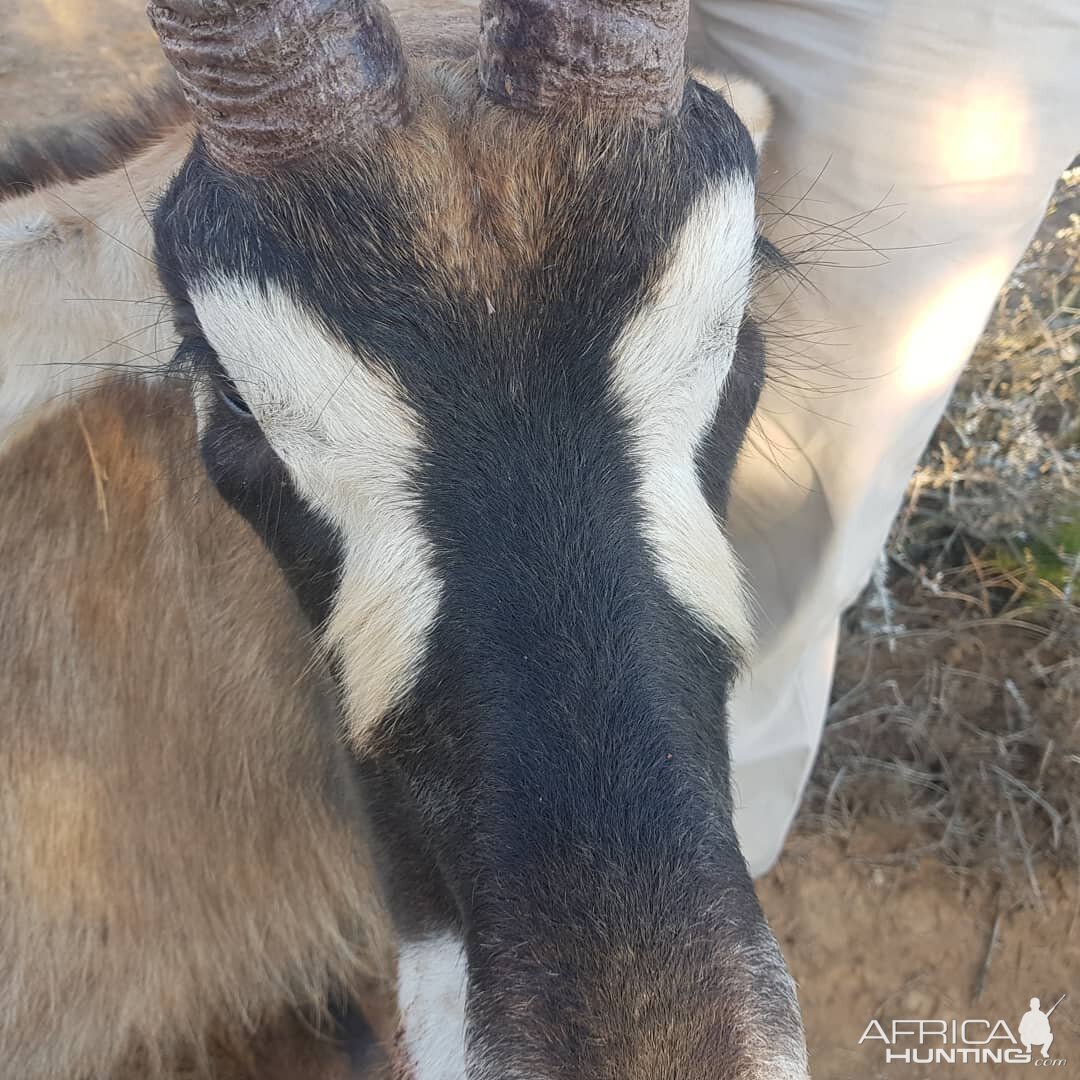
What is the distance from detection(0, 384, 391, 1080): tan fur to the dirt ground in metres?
1.95

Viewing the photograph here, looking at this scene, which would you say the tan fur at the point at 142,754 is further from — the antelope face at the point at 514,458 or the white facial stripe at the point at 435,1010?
the antelope face at the point at 514,458

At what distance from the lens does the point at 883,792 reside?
14.2ft

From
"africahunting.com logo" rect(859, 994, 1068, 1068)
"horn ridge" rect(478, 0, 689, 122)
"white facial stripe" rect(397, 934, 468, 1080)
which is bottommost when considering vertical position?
"africahunting.com logo" rect(859, 994, 1068, 1068)

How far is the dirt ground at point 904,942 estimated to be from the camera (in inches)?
156

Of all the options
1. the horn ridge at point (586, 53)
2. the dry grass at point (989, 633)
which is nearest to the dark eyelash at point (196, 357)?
the horn ridge at point (586, 53)

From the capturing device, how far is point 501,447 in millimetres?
1816

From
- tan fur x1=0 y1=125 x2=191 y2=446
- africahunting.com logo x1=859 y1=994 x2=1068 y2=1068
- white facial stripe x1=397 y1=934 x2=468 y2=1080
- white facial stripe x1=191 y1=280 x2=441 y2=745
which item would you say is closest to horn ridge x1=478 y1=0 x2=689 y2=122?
white facial stripe x1=191 y1=280 x2=441 y2=745

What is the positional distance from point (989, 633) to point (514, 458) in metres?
3.21

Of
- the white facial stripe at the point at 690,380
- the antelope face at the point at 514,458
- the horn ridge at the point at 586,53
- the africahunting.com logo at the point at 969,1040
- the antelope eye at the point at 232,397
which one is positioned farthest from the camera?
the africahunting.com logo at the point at 969,1040

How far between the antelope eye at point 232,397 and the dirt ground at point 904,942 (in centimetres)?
309

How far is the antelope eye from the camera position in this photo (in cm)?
202

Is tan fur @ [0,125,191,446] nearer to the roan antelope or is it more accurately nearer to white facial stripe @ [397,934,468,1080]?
the roan antelope

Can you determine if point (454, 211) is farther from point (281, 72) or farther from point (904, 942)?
point (904, 942)

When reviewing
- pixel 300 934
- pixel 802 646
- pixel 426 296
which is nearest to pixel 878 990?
pixel 802 646
